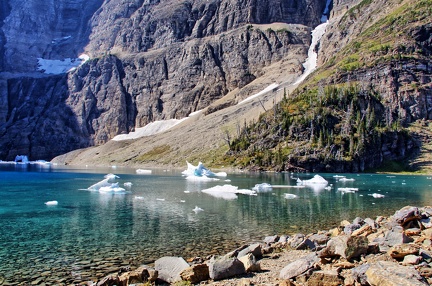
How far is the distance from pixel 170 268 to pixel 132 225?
17.4m

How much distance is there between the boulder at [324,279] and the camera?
533 inches

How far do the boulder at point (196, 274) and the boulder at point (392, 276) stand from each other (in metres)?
6.84

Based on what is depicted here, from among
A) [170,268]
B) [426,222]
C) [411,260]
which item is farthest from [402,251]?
[170,268]

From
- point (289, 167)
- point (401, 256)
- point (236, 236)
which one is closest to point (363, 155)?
point (289, 167)

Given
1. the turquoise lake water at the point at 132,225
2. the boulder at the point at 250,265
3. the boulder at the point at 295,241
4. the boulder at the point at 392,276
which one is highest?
the boulder at the point at 392,276

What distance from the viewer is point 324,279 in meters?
13.8

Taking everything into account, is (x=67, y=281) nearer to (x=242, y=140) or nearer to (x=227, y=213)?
(x=227, y=213)

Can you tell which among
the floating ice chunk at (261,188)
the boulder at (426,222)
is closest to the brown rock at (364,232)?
the boulder at (426,222)

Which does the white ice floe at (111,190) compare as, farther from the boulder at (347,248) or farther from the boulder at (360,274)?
the boulder at (360,274)

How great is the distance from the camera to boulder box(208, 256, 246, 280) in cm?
1625

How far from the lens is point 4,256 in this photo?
2347 centimetres

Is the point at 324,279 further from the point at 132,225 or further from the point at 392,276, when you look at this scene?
the point at 132,225

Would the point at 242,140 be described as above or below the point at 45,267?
above

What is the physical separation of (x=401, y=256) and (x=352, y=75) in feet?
563
